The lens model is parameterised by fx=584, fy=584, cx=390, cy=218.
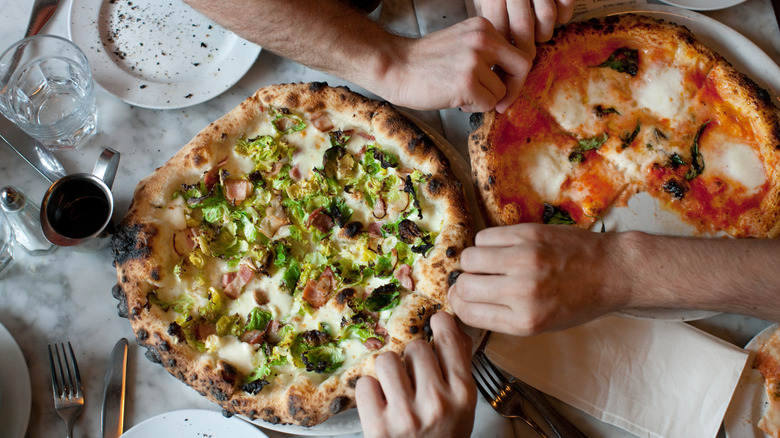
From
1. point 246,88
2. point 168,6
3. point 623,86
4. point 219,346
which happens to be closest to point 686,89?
point 623,86

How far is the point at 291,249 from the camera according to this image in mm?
1869

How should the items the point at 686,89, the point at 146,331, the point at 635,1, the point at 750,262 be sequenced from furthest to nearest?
the point at 635,1 → the point at 686,89 → the point at 146,331 → the point at 750,262

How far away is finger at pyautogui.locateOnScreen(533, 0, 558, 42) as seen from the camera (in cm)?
174

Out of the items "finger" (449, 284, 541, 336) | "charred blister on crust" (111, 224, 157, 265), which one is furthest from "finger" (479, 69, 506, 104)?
"charred blister on crust" (111, 224, 157, 265)

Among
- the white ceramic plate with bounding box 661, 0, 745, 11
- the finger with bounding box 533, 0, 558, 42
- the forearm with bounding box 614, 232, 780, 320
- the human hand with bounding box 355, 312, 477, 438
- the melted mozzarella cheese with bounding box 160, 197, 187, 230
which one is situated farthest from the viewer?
the white ceramic plate with bounding box 661, 0, 745, 11

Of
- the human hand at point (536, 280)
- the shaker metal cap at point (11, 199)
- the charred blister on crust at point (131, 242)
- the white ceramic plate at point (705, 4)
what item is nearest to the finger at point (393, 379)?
the human hand at point (536, 280)

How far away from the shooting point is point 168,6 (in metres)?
2.19

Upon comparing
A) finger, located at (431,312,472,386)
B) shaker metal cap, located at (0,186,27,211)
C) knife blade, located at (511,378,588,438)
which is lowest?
knife blade, located at (511,378,588,438)

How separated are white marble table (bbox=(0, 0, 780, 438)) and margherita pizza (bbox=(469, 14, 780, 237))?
0.29m

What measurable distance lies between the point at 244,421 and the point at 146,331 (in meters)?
0.41

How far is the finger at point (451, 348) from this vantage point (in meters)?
1.54

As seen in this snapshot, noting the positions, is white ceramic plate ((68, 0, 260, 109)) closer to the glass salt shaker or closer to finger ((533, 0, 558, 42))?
the glass salt shaker

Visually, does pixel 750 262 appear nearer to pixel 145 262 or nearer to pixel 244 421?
pixel 244 421

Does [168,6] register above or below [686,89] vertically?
below
